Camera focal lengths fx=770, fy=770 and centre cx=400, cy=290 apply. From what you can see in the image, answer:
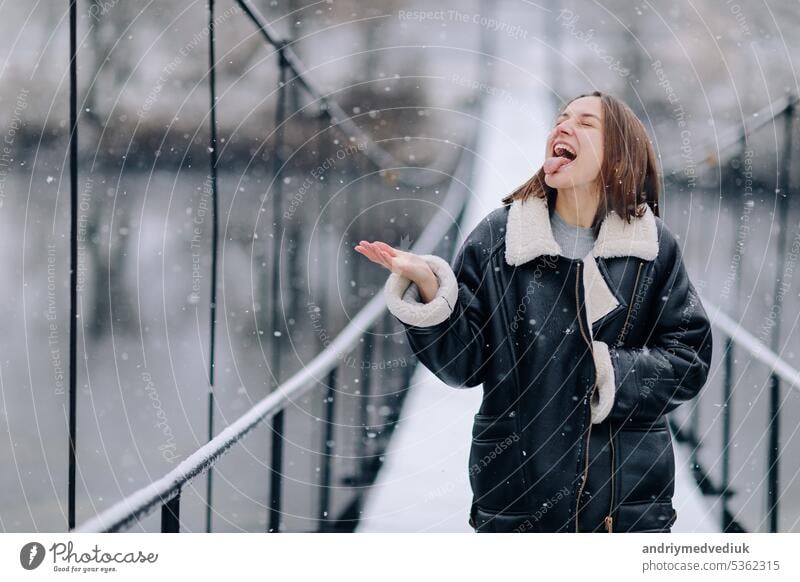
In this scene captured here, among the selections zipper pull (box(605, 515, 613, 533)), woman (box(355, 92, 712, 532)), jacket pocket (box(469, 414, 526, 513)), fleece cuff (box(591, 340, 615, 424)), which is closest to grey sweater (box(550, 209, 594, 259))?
woman (box(355, 92, 712, 532))

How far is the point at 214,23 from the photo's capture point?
1.09 meters

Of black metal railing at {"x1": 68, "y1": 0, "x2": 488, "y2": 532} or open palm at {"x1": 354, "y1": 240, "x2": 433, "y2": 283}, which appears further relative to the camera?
black metal railing at {"x1": 68, "y1": 0, "x2": 488, "y2": 532}

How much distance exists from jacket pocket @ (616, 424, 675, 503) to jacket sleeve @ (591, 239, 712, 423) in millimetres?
22

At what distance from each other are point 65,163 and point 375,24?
475 mm

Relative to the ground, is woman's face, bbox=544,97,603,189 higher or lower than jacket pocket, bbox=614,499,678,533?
higher

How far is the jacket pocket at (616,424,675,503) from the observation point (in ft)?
3.00

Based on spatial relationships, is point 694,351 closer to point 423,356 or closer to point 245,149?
point 423,356

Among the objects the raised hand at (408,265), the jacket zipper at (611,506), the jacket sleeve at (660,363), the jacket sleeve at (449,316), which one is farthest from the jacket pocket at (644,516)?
the raised hand at (408,265)

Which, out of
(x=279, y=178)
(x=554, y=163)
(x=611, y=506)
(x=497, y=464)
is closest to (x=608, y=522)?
(x=611, y=506)

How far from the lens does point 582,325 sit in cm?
91

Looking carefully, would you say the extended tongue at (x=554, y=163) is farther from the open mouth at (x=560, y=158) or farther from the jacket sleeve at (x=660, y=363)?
the jacket sleeve at (x=660, y=363)

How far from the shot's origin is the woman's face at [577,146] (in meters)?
0.91

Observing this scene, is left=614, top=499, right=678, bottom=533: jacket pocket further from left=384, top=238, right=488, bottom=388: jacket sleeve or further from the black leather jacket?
left=384, top=238, right=488, bottom=388: jacket sleeve
